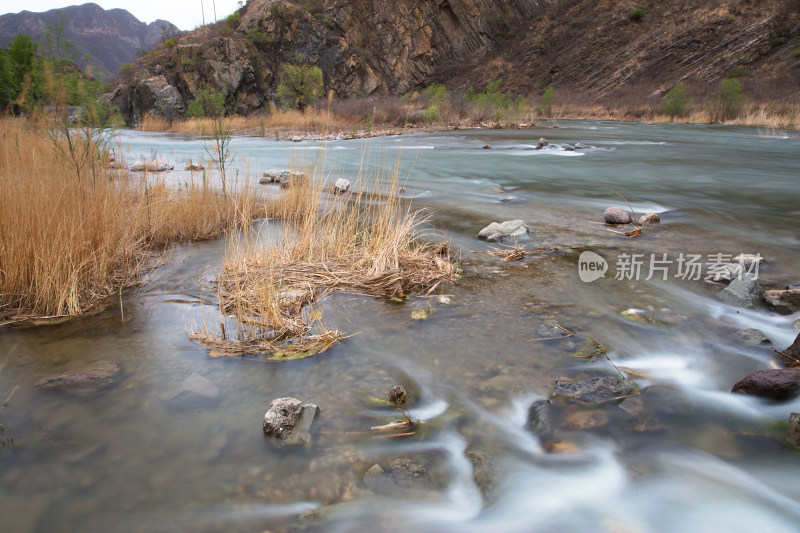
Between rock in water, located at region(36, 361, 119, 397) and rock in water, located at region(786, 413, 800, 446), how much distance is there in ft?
10.3

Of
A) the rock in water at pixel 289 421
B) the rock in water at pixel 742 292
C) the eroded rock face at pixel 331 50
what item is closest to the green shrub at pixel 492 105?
the rock in water at pixel 742 292

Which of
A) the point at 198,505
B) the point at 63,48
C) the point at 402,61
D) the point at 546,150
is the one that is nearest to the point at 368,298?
the point at 198,505

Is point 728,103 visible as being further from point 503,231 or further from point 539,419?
point 539,419

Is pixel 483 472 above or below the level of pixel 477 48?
below

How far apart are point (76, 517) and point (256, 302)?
1.63 m

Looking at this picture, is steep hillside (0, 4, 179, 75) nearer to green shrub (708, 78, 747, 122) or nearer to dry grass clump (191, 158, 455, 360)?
green shrub (708, 78, 747, 122)

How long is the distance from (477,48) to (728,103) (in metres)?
32.0

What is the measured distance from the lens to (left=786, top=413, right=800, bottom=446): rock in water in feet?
6.43

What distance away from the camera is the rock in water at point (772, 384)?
2.24 m

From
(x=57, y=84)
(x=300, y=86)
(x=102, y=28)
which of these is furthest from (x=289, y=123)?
(x=102, y=28)

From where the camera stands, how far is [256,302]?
3.17 m

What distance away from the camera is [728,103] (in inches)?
764

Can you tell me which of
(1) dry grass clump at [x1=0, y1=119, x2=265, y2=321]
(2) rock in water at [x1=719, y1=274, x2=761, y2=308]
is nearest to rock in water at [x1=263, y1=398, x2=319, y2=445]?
(1) dry grass clump at [x1=0, y1=119, x2=265, y2=321]

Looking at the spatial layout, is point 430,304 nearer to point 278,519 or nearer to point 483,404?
point 483,404
